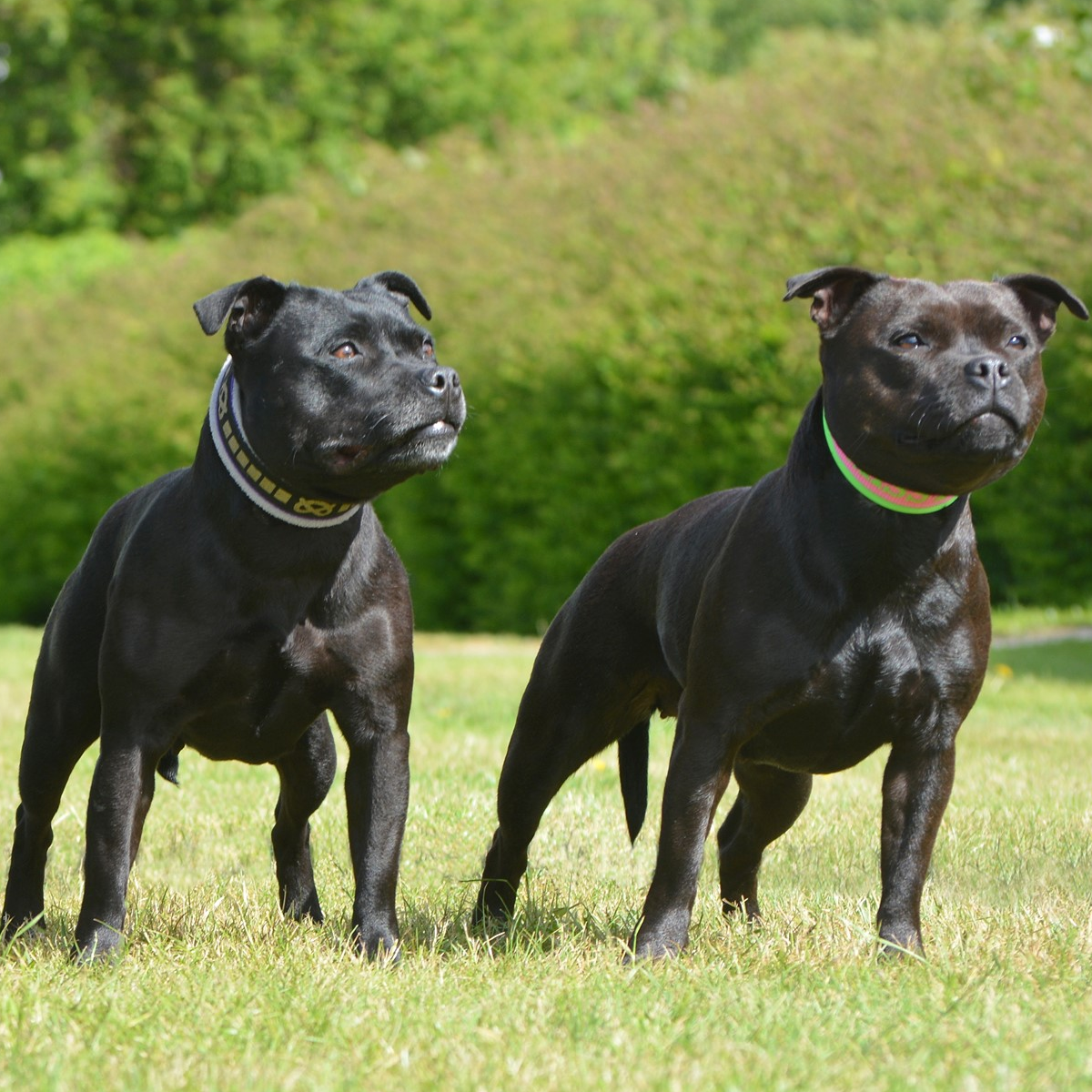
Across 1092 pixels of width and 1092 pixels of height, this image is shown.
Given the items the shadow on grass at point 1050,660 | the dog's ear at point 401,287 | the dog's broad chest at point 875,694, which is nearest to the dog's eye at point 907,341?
the dog's broad chest at point 875,694

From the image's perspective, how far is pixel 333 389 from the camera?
13.6ft

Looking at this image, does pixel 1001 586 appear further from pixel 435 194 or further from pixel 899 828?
pixel 899 828

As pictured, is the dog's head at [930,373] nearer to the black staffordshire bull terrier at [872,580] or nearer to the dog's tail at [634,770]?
the black staffordshire bull terrier at [872,580]

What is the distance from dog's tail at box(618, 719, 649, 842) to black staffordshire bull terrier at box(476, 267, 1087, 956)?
70 centimetres

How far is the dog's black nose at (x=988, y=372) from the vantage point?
3674 mm

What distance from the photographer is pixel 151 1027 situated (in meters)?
3.29

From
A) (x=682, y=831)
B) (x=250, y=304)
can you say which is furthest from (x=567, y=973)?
(x=250, y=304)

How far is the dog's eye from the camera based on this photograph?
383cm

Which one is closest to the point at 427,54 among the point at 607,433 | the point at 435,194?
the point at 435,194

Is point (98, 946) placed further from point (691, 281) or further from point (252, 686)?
point (691, 281)

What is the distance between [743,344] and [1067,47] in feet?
11.3

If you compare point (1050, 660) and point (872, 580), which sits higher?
point (872, 580)

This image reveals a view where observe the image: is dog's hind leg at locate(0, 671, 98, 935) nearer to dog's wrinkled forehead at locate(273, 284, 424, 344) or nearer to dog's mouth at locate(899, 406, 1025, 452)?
dog's wrinkled forehead at locate(273, 284, 424, 344)

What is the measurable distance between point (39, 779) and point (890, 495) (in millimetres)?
2558
